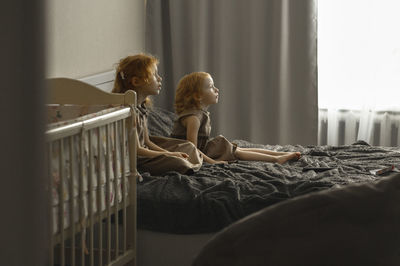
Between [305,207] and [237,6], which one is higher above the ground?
[237,6]

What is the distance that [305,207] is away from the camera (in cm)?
95

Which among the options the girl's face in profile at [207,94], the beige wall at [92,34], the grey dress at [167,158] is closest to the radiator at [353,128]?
the girl's face in profile at [207,94]

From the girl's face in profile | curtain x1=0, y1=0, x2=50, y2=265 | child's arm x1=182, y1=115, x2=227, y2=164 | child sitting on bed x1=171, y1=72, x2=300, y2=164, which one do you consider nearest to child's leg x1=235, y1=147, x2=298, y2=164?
child sitting on bed x1=171, y1=72, x2=300, y2=164

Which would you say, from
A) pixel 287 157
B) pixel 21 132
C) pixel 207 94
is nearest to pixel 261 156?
pixel 287 157

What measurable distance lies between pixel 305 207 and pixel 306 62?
3.16m

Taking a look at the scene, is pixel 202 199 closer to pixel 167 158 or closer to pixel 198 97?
pixel 167 158

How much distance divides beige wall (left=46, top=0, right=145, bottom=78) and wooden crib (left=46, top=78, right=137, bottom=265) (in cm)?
73

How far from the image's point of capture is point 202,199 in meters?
2.32

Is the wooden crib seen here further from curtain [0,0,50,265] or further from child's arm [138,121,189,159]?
curtain [0,0,50,265]

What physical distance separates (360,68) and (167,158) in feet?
5.95

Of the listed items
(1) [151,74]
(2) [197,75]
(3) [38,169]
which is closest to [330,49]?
(2) [197,75]

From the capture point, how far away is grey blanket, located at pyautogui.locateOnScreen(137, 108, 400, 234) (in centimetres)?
229

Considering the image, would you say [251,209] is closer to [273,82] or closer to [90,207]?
[90,207]

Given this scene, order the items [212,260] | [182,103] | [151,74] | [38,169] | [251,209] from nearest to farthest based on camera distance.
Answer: [38,169] < [212,260] < [251,209] < [151,74] < [182,103]
